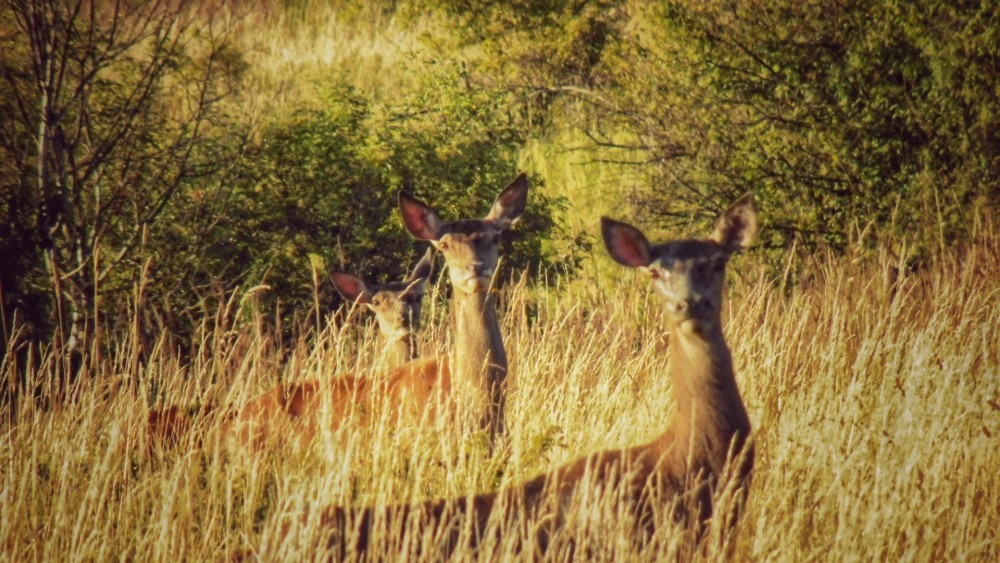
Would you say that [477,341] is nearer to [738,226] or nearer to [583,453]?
[583,453]

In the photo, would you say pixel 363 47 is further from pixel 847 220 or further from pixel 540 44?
pixel 847 220

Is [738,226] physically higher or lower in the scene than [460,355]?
higher

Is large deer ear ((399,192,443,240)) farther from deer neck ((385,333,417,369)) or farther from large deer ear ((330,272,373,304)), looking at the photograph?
deer neck ((385,333,417,369))

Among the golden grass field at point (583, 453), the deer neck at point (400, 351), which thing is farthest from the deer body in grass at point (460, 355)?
the deer neck at point (400, 351)

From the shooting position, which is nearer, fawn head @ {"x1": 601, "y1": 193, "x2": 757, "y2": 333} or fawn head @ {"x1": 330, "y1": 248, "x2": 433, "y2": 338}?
fawn head @ {"x1": 601, "y1": 193, "x2": 757, "y2": 333}

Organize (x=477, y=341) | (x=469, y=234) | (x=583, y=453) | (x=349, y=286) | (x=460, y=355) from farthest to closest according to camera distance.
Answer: (x=349, y=286), (x=469, y=234), (x=477, y=341), (x=460, y=355), (x=583, y=453)

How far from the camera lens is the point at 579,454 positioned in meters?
5.57

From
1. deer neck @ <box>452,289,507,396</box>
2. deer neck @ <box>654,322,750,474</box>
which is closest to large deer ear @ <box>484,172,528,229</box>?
deer neck @ <box>452,289,507,396</box>

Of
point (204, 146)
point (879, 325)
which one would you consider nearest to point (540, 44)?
point (204, 146)

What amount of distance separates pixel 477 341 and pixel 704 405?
238 centimetres

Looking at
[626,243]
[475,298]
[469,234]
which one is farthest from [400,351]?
[626,243]

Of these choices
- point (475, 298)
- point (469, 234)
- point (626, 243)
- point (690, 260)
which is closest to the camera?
point (690, 260)

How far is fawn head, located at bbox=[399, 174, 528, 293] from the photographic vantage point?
6688 millimetres

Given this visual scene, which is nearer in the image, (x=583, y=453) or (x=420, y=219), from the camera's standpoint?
(x=583, y=453)
